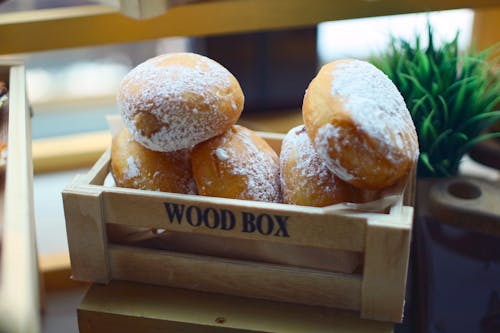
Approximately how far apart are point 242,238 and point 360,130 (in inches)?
7.8

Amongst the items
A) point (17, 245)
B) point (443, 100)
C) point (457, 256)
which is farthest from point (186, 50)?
point (17, 245)

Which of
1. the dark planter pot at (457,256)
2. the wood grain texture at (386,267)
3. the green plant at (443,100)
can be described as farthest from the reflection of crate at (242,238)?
the green plant at (443,100)

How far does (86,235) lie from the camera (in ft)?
2.42

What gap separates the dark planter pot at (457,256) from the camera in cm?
82

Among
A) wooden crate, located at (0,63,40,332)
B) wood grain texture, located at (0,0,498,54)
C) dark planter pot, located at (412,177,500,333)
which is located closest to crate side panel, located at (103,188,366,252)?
wooden crate, located at (0,63,40,332)

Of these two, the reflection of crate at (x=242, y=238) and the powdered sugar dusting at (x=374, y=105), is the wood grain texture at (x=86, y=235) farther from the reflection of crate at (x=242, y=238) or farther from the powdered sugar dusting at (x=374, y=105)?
the powdered sugar dusting at (x=374, y=105)

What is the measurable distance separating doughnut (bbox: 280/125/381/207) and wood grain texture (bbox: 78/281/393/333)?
0.14 metres

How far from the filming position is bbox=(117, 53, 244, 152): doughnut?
69 cm

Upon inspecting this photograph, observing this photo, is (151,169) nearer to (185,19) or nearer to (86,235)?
(86,235)

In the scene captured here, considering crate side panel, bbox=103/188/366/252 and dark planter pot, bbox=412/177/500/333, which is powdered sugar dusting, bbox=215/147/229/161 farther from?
dark planter pot, bbox=412/177/500/333

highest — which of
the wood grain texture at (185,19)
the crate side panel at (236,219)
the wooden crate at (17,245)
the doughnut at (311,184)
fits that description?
the wood grain texture at (185,19)

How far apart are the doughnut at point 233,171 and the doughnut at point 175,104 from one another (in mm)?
18

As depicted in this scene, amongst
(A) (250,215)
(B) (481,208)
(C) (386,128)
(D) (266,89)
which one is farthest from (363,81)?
(D) (266,89)

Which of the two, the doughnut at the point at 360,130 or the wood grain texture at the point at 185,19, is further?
the wood grain texture at the point at 185,19
